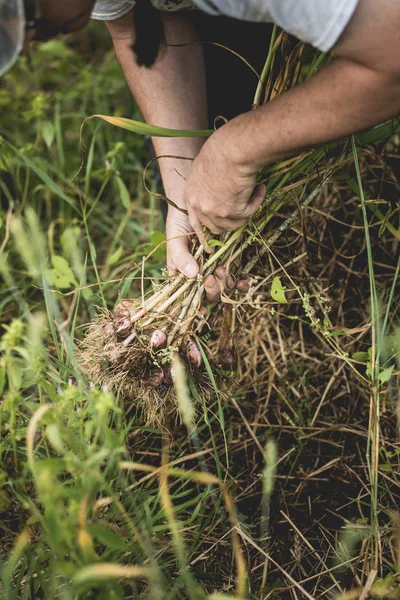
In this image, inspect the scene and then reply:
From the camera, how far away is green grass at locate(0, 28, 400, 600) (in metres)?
0.81

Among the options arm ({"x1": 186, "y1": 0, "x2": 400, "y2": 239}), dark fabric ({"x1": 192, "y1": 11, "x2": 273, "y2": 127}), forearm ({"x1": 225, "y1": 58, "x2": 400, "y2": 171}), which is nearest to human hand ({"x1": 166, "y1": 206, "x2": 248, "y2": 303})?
arm ({"x1": 186, "y1": 0, "x2": 400, "y2": 239})

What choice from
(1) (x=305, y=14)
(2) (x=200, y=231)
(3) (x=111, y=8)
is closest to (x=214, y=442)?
(2) (x=200, y=231)

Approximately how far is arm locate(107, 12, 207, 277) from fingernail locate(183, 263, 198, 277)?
0.10ft

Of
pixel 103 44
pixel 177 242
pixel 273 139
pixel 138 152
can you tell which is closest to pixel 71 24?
pixel 273 139

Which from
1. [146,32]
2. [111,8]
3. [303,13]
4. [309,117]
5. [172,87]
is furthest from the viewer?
[172,87]

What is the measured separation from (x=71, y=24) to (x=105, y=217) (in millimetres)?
938

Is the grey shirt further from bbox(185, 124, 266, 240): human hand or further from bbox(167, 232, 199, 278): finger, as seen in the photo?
bbox(167, 232, 199, 278): finger

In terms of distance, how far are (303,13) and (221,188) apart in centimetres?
32

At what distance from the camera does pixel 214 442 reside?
104 cm

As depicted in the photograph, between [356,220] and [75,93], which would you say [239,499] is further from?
[75,93]

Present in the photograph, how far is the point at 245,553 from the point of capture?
43.3 inches

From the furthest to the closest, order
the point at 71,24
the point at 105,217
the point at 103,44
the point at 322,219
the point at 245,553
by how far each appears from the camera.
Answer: the point at 103,44
the point at 105,217
the point at 322,219
the point at 245,553
the point at 71,24

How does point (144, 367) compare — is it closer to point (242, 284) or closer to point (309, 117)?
point (242, 284)

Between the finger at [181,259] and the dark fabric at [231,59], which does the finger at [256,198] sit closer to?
the finger at [181,259]
